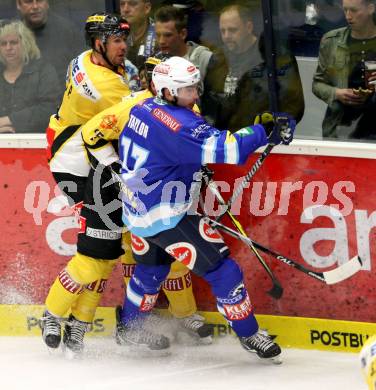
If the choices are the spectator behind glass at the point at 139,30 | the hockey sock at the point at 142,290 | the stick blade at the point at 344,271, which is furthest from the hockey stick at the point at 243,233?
the spectator behind glass at the point at 139,30

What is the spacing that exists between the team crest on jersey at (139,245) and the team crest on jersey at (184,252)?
0.52ft

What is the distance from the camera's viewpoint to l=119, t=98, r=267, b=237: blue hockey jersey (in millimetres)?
4832

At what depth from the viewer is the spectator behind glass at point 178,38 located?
5.46 metres

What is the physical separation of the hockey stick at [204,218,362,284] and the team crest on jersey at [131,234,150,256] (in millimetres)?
324

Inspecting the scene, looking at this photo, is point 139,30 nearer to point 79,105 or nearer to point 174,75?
point 79,105

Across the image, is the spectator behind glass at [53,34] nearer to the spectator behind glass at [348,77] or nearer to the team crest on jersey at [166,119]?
the team crest on jersey at [166,119]

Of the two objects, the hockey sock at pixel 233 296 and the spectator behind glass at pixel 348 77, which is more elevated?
the spectator behind glass at pixel 348 77

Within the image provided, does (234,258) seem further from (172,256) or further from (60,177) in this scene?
(60,177)

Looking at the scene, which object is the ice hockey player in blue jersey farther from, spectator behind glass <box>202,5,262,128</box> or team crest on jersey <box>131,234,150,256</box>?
spectator behind glass <box>202,5,262,128</box>

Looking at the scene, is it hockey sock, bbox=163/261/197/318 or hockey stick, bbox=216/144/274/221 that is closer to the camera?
hockey stick, bbox=216/144/274/221

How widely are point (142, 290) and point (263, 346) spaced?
625 millimetres

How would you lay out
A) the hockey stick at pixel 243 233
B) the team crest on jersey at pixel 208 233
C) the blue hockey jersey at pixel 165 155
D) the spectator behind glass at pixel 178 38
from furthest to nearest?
1. the spectator behind glass at pixel 178 38
2. the hockey stick at pixel 243 233
3. the team crest on jersey at pixel 208 233
4. the blue hockey jersey at pixel 165 155

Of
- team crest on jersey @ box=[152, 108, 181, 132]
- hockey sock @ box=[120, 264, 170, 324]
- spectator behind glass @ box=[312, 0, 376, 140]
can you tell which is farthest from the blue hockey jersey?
spectator behind glass @ box=[312, 0, 376, 140]

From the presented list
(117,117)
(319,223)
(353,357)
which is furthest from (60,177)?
(353,357)
